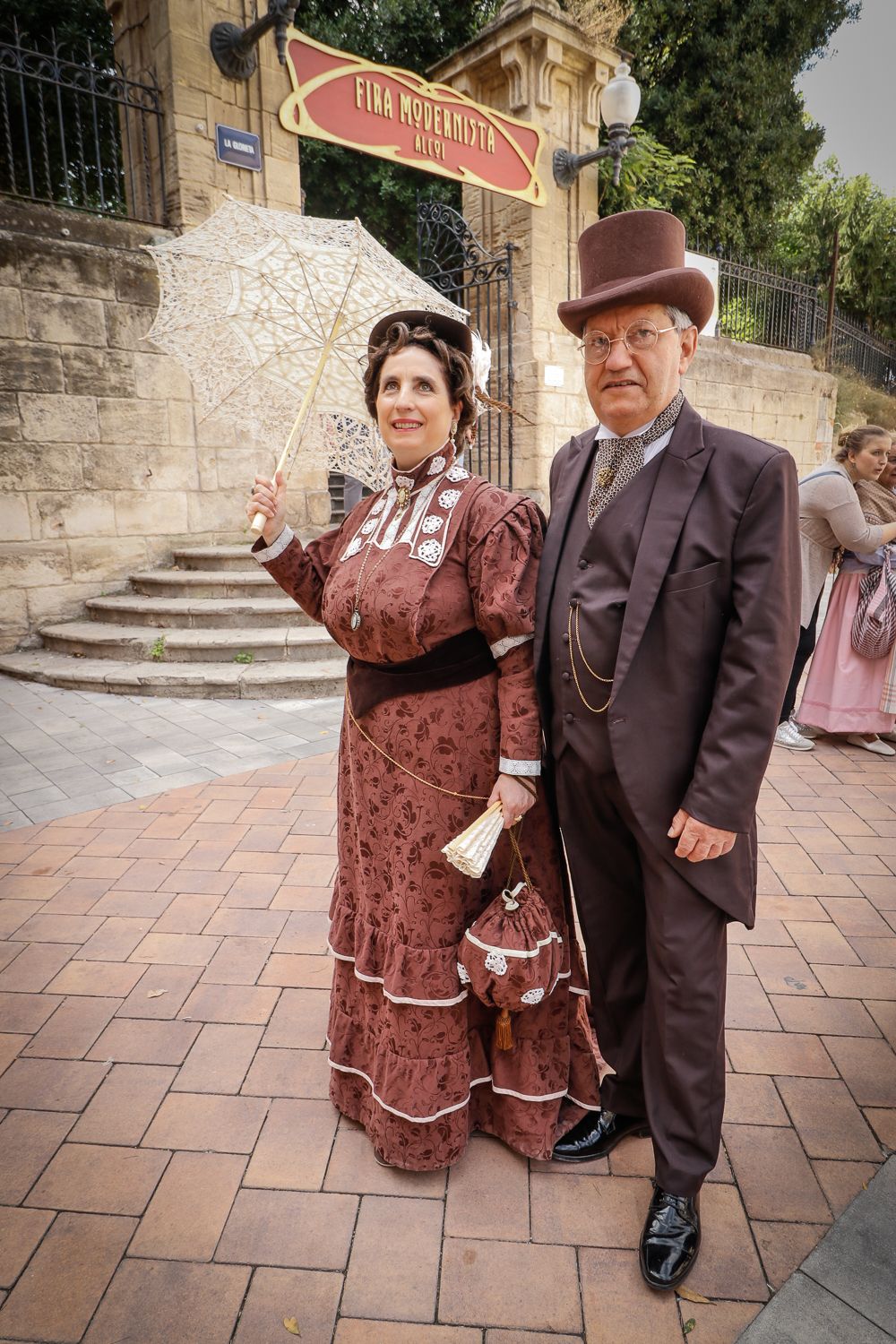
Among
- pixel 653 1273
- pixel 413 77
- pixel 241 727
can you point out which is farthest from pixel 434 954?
pixel 413 77

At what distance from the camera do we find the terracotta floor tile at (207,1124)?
208cm

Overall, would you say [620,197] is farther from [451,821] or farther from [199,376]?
[451,821]

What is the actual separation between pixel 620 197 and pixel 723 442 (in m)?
10.9

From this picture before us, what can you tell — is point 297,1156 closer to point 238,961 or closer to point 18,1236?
point 18,1236

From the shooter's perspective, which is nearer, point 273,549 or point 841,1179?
point 841,1179

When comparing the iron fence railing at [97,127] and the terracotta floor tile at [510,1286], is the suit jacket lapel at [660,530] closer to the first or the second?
the terracotta floor tile at [510,1286]

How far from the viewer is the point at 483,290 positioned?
10.0 meters

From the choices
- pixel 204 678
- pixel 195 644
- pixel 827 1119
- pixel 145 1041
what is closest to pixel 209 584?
pixel 195 644

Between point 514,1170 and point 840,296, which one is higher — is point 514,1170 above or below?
below

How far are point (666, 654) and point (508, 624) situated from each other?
338mm

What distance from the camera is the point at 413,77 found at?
7707mm

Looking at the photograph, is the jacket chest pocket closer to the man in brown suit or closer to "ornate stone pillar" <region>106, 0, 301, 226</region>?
the man in brown suit

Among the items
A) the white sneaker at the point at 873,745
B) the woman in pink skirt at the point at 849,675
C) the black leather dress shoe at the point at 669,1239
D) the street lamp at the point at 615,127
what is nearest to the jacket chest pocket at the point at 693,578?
the black leather dress shoe at the point at 669,1239

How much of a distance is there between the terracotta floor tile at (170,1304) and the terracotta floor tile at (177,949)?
1158 millimetres
